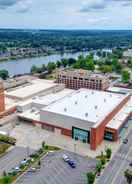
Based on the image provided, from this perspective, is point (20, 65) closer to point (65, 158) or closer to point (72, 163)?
point (65, 158)

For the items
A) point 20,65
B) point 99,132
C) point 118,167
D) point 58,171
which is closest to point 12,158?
point 58,171

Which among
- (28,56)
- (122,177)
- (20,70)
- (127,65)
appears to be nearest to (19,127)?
(122,177)

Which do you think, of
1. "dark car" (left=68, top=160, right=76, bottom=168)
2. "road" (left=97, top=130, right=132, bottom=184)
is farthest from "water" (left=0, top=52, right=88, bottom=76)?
"road" (left=97, top=130, right=132, bottom=184)

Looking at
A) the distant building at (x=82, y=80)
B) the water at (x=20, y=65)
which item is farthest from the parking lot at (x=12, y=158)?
the water at (x=20, y=65)

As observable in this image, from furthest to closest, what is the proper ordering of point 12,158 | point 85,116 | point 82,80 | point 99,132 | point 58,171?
1. point 82,80
2. point 85,116
3. point 99,132
4. point 12,158
5. point 58,171

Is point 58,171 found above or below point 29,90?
below
